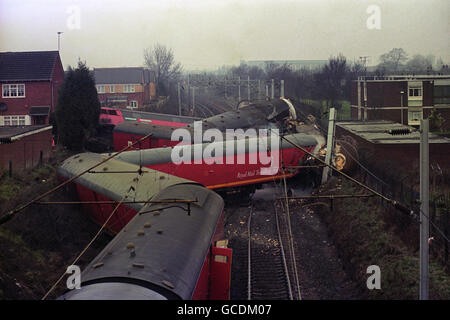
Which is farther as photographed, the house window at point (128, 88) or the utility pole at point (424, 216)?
the house window at point (128, 88)

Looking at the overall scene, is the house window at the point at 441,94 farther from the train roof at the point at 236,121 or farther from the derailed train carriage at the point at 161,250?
the derailed train carriage at the point at 161,250

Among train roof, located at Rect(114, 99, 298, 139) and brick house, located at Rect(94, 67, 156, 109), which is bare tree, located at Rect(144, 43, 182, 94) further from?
train roof, located at Rect(114, 99, 298, 139)

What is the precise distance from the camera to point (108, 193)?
15.3 meters

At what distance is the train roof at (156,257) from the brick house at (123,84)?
45.3 metres

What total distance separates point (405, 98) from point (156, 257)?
2712 cm

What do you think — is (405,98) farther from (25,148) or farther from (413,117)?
(25,148)

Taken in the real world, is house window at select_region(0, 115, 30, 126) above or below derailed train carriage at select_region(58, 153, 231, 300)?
above

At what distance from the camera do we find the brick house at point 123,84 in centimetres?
5515

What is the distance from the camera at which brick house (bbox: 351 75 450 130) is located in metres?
28.8

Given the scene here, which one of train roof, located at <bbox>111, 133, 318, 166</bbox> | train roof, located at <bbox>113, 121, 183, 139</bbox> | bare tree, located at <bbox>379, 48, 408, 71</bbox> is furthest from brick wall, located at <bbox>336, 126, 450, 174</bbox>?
bare tree, located at <bbox>379, 48, 408, 71</bbox>

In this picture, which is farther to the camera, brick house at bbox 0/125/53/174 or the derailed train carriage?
brick house at bbox 0/125/53/174

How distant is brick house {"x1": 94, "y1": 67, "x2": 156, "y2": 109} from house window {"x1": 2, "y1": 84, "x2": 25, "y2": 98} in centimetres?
2472

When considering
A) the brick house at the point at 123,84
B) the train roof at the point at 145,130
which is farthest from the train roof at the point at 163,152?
the brick house at the point at 123,84
